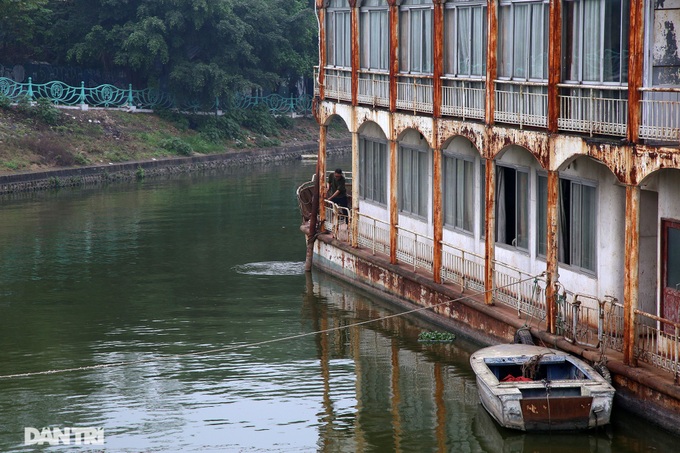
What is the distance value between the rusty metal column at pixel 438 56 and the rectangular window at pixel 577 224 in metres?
3.87

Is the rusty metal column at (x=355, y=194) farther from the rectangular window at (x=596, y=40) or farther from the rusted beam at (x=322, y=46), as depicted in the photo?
the rectangular window at (x=596, y=40)

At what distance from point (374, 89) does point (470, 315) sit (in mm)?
6671

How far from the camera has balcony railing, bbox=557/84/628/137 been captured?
56.4ft

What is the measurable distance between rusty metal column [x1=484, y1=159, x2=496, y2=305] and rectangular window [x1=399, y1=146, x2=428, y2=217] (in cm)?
453

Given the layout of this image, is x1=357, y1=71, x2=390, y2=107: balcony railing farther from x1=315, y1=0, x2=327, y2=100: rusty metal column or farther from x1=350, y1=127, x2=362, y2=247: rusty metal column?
x1=315, y1=0, x2=327, y2=100: rusty metal column

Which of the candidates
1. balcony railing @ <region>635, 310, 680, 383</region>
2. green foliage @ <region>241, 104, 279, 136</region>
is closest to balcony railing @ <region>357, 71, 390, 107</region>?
balcony railing @ <region>635, 310, 680, 383</region>

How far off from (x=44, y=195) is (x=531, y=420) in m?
32.5

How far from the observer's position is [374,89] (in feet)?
86.2

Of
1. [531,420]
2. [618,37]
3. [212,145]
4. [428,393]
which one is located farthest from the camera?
[212,145]

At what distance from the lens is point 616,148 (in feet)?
55.0

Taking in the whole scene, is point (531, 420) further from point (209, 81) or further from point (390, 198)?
point (209, 81)

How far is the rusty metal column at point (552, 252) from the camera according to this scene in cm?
1855

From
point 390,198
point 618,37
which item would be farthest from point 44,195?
point 618,37

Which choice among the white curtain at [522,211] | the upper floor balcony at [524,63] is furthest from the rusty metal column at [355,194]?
the white curtain at [522,211]
